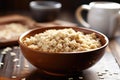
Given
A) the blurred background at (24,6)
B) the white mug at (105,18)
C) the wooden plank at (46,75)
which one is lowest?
the wooden plank at (46,75)

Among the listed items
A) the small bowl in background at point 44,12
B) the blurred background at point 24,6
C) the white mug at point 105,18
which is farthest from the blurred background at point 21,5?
the white mug at point 105,18

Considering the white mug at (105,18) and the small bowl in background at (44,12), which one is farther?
the small bowl in background at (44,12)

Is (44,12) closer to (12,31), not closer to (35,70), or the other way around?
(12,31)

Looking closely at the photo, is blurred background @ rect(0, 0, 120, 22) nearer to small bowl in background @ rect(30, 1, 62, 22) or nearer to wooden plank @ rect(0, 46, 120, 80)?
small bowl in background @ rect(30, 1, 62, 22)

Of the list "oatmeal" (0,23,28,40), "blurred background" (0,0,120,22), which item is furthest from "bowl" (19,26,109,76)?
"blurred background" (0,0,120,22)

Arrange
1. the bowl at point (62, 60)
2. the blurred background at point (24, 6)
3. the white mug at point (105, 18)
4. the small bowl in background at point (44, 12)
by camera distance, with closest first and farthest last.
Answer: the bowl at point (62, 60)
the white mug at point (105, 18)
the small bowl in background at point (44, 12)
the blurred background at point (24, 6)

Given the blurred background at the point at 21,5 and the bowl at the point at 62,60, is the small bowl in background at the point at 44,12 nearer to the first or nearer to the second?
the blurred background at the point at 21,5
